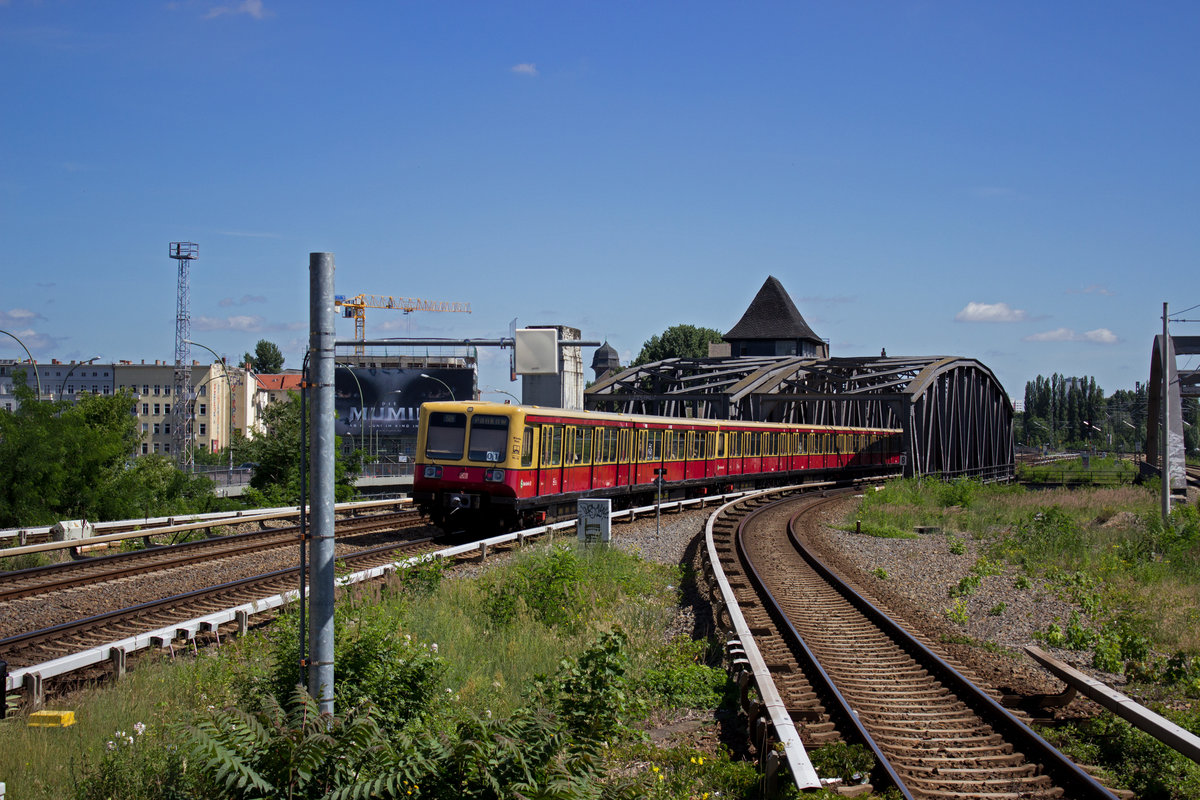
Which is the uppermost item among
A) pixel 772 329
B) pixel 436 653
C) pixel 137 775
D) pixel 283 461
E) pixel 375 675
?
pixel 772 329

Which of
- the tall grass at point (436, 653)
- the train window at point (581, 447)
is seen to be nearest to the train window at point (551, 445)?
the train window at point (581, 447)

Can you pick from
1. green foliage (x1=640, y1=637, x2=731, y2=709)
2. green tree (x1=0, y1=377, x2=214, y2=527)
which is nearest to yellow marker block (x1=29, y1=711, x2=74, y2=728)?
green foliage (x1=640, y1=637, x2=731, y2=709)

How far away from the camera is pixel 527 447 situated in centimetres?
1928

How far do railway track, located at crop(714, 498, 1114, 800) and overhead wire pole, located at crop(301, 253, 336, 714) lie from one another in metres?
3.50

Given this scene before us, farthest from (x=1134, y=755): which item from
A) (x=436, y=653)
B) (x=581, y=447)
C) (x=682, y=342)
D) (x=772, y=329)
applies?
(x=682, y=342)

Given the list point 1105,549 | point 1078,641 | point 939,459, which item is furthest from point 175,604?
point 939,459

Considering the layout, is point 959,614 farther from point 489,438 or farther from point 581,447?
point 581,447

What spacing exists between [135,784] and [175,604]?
277 inches

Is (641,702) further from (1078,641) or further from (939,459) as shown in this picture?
(939,459)

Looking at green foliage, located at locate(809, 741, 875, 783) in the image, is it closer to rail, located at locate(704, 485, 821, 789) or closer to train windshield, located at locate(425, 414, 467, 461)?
rail, located at locate(704, 485, 821, 789)

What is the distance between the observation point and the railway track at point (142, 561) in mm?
13008

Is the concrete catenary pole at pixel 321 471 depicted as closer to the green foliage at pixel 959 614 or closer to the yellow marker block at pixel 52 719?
the yellow marker block at pixel 52 719

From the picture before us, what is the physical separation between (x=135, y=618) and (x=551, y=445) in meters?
10.3

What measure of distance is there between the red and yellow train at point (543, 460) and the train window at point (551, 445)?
2cm
